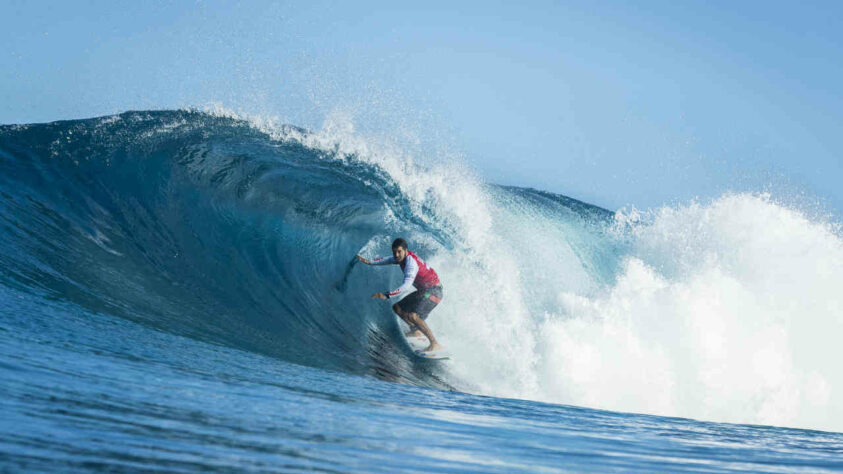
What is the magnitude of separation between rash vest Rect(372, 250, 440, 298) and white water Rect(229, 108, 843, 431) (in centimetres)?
97

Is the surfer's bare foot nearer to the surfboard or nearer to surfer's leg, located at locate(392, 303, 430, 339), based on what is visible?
the surfboard

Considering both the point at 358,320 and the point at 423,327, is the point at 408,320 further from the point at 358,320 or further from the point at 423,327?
the point at 358,320

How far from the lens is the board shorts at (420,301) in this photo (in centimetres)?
757

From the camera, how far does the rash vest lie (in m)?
7.22

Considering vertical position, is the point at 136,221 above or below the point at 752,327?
below

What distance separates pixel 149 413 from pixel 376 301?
613cm

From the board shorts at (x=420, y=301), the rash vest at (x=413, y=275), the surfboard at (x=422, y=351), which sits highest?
the rash vest at (x=413, y=275)

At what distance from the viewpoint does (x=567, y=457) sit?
284 centimetres

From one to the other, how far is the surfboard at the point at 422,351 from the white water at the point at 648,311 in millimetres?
330

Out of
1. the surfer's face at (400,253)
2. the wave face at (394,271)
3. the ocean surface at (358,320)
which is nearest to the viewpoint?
the ocean surface at (358,320)

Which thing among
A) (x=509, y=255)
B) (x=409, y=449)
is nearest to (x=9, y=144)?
(x=509, y=255)

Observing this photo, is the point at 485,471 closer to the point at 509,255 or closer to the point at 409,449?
the point at 409,449

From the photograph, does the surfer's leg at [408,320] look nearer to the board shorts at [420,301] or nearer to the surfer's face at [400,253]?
the board shorts at [420,301]

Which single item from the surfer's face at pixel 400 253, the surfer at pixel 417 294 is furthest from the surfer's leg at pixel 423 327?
the surfer's face at pixel 400 253
